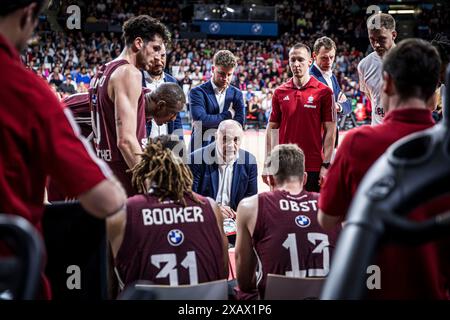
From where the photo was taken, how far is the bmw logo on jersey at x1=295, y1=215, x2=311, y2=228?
8.17ft

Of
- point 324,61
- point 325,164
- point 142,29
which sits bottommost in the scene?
point 325,164

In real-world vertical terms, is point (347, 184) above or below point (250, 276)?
above

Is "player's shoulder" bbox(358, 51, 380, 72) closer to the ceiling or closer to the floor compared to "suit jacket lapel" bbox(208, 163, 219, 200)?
closer to the ceiling

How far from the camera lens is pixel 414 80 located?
5.47 ft

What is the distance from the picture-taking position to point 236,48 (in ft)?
81.1

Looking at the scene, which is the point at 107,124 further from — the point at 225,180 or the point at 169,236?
the point at 169,236

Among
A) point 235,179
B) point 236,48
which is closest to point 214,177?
point 235,179

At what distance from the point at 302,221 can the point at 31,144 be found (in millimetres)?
1436

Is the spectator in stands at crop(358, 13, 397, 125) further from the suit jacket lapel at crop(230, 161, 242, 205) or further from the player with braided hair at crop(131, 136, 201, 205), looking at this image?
the player with braided hair at crop(131, 136, 201, 205)

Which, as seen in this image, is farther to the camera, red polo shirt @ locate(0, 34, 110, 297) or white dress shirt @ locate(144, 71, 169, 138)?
white dress shirt @ locate(144, 71, 169, 138)

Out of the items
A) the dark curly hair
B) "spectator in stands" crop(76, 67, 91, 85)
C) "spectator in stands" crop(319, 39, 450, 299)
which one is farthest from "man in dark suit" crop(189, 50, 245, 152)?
"spectator in stands" crop(76, 67, 91, 85)
